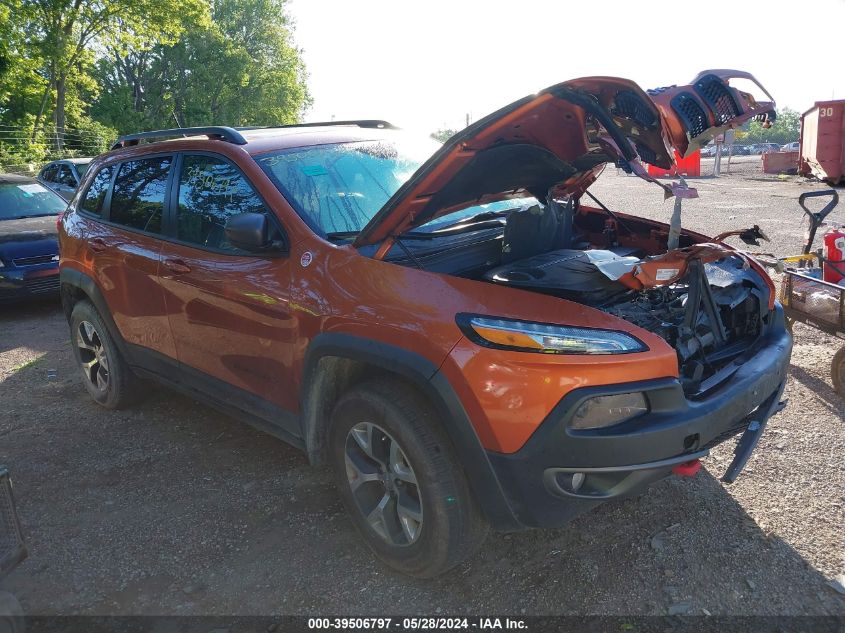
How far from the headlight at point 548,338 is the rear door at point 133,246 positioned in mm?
2295

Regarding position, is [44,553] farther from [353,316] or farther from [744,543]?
[744,543]

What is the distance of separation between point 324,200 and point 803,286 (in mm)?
3349

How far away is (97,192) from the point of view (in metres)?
4.87

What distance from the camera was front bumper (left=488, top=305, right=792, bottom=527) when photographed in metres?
2.39

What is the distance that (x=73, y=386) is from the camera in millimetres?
5633

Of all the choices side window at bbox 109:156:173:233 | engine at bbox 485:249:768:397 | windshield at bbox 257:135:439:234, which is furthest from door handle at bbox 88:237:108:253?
engine at bbox 485:249:768:397

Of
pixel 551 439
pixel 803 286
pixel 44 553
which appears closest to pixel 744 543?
pixel 551 439

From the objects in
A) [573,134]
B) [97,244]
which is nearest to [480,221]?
[573,134]

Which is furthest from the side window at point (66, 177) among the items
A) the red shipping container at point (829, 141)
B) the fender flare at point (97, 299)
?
the red shipping container at point (829, 141)

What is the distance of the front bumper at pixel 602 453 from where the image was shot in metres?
2.39

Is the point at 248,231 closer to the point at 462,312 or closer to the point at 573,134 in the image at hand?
the point at 462,312

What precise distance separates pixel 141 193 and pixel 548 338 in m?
3.02

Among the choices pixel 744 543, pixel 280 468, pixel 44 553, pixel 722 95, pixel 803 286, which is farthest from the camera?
pixel 803 286

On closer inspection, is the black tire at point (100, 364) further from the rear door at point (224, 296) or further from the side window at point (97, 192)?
the rear door at point (224, 296)
